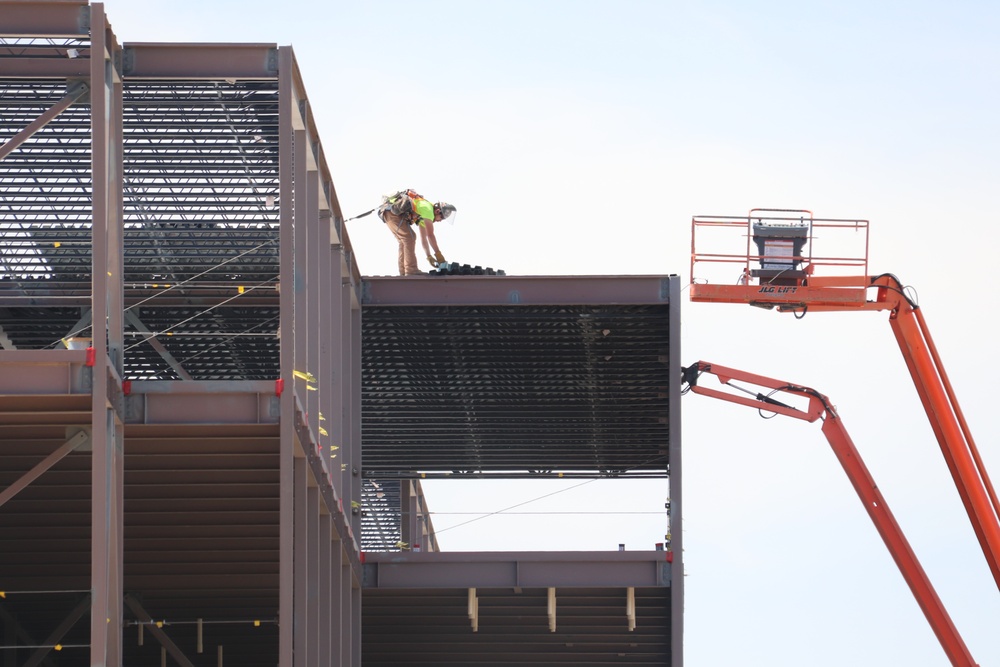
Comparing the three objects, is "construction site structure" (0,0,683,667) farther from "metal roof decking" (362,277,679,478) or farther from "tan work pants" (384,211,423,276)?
"tan work pants" (384,211,423,276)

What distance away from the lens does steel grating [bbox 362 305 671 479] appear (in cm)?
3116

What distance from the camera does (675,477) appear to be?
3123 centimetres

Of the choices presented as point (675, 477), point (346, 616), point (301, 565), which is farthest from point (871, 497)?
point (301, 565)

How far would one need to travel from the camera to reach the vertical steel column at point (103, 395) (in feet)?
61.1

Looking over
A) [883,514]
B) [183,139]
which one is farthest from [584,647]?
[183,139]

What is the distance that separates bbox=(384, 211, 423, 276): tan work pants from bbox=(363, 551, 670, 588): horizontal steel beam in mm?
4846

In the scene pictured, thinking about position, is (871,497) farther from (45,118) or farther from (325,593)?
(45,118)

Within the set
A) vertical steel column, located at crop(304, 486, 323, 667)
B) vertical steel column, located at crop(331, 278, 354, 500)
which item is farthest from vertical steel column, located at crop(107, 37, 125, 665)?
vertical steel column, located at crop(331, 278, 354, 500)

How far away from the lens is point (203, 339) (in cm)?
3136

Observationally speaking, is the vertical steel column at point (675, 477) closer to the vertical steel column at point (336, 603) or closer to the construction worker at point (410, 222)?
Answer: the construction worker at point (410, 222)

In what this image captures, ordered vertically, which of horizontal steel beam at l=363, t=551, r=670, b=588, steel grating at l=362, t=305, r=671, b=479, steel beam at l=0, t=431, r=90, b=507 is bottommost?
horizontal steel beam at l=363, t=551, r=670, b=588

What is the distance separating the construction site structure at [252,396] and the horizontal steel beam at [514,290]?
1.5 inches

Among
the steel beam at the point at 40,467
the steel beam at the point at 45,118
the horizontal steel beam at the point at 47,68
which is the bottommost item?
the steel beam at the point at 40,467

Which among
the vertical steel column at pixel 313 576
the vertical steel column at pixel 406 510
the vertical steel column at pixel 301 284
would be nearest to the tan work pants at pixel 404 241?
the vertical steel column at pixel 406 510
